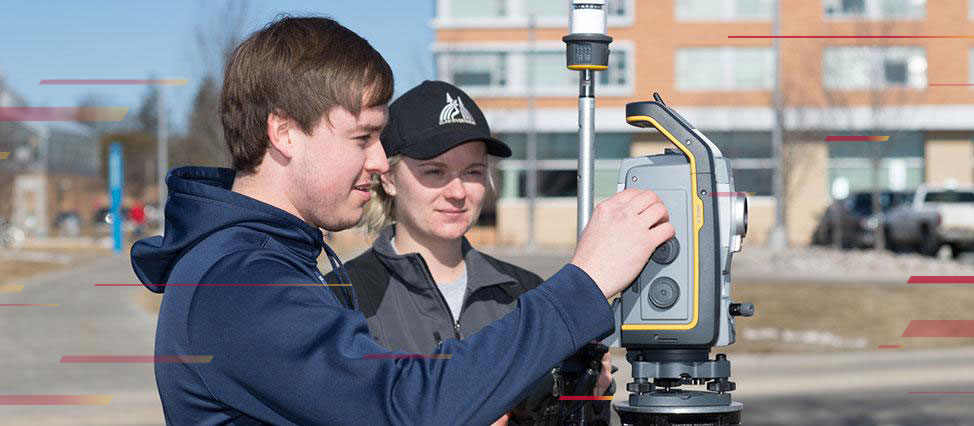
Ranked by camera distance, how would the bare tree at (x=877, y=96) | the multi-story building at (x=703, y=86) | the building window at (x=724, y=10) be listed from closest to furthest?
the bare tree at (x=877, y=96) < the multi-story building at (x=703, y=86) < the building window at (x=724, y=10)

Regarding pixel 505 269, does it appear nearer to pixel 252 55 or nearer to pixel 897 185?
pixel 252 55

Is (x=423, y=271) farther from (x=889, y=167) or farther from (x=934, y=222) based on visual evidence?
(x=889, y=167)

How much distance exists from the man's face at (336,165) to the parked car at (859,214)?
32.2 metres

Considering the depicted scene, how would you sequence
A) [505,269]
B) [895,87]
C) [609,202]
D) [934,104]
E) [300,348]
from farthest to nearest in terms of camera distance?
[934,104] < [895,87] < [505,269] < [609,202] < [300,348]

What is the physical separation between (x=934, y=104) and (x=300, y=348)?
40134 mm

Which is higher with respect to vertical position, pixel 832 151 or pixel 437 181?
pixel 437 181

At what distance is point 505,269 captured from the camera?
3658mm

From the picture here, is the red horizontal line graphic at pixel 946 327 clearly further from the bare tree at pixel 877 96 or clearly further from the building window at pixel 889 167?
the building window at pixel 889 167

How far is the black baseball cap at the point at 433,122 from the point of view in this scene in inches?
139

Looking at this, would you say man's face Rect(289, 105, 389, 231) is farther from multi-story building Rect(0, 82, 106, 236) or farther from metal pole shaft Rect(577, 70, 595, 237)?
multi-story building Rect(0, 82, 106, 236)

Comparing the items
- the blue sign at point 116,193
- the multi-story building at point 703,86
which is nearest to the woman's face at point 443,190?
the blue sign at point 116,193

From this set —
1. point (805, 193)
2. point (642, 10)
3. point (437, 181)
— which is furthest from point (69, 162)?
point (437, 181)

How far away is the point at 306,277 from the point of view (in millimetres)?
1994

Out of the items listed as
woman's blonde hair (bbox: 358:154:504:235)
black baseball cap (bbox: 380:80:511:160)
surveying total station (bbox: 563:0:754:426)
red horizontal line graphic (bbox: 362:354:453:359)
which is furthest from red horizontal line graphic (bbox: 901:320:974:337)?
red horizontal line graphic (bbox: 362:354:453:359)
